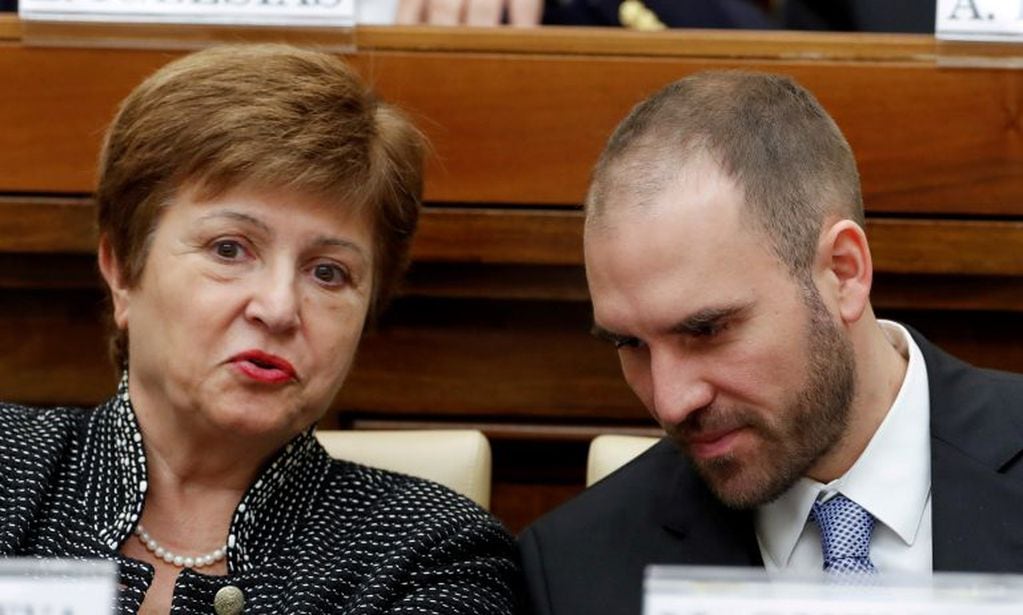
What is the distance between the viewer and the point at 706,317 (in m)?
1.52

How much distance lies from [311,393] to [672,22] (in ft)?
2.81

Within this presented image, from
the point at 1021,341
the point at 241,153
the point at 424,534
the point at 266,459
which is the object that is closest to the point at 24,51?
the point at 241,153

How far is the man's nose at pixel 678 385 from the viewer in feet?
5.04

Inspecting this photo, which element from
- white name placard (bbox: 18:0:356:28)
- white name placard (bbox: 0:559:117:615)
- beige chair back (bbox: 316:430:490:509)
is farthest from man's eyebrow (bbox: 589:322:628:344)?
white name placard (bbox: 0:559:117:615)

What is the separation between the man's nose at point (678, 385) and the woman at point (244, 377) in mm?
283

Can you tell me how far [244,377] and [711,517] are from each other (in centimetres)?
48

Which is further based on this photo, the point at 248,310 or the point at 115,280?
the point at 115,280

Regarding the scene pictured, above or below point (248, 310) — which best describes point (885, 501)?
below

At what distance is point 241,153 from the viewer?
167 centimetres

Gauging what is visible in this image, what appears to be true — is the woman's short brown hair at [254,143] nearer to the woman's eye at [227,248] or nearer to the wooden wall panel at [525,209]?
the woman's eye at [227,248]

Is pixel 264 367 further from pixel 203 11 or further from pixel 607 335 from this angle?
pixel 203 11

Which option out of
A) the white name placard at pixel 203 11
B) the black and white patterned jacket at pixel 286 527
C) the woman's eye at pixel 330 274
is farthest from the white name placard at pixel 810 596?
the white name placard at pixel 203 11

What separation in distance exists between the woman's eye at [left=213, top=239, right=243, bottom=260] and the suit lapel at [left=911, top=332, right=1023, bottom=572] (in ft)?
2.31

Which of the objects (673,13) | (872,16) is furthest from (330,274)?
(872,16)
